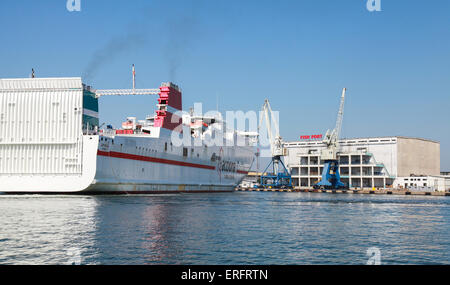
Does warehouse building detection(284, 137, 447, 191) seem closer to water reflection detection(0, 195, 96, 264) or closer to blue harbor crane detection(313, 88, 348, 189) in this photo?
blue harbor crane detection(313, 88, 348, 189)

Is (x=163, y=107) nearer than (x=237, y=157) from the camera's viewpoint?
Yes

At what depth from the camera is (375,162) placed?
442ft

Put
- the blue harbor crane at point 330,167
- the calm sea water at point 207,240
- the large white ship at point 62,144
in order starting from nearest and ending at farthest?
the calm sea water at point 207,240
the large white ship at point 62,144
the blue harbor crane at point 330,167

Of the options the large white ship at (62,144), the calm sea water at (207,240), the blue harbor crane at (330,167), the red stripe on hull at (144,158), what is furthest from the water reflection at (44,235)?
the blue harbor crane at (330,167)

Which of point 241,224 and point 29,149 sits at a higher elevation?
point 29,149

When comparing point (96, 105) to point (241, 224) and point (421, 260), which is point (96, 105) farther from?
point (421, 260)

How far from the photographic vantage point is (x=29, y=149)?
54844 millimetres

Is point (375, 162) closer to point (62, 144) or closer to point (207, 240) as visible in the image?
point (62, 144)

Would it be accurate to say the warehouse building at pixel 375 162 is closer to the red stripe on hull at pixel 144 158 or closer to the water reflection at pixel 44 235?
the red stripe on hull at pixel 144 158

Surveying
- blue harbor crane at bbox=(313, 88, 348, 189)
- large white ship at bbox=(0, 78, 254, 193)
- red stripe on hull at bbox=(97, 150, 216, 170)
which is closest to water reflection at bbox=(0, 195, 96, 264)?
large white ship at bbox=(0, 78, 254, 193)

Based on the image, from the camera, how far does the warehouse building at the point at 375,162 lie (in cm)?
13300

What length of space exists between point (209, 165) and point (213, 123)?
39.5 feet

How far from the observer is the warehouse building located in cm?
13300
